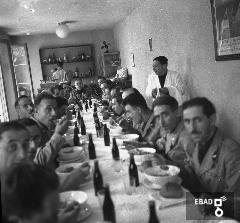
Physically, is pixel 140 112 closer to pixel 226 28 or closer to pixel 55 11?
pixel 226 28

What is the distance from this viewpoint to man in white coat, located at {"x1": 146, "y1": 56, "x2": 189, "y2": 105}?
3.79 meters

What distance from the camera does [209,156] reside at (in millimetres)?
1813

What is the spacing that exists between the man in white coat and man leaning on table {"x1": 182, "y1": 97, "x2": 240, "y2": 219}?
5.83 ft

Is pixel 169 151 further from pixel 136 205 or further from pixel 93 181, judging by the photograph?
pixel 136 205

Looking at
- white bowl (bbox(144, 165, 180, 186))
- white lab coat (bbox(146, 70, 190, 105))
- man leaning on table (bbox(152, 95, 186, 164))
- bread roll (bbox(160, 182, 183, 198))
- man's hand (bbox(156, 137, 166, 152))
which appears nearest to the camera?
bread roll (bbox(160, 182, 183, 198))

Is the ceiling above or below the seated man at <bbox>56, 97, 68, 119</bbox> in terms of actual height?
above

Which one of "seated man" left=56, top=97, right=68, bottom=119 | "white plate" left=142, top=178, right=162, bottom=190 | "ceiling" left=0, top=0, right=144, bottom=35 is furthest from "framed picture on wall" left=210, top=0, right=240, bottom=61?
"ceiling" left=0, top=0, right=144, bottom=35

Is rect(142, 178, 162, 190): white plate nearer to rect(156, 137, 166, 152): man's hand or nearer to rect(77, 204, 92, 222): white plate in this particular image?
rect(77, 204, 92, 222): white plate

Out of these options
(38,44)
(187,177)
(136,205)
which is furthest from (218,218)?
(38,44)

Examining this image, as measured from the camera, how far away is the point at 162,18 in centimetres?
443

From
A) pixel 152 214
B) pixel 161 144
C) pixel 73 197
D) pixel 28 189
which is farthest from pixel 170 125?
pixel 28 189

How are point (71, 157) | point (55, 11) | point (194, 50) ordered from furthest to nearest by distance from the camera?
1. point (55, 11)
2. point (194, 50)
3. point (71, 157)

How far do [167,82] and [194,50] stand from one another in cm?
75

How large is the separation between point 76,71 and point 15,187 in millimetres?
8220
